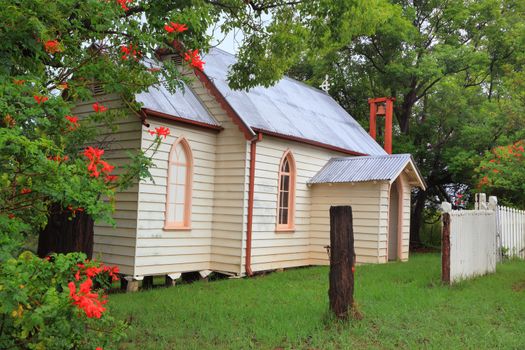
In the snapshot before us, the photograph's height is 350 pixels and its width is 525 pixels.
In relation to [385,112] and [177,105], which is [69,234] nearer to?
[177,105]

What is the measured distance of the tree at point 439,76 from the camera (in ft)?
75.2

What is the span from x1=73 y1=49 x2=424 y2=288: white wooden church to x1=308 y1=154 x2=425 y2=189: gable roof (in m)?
0.03

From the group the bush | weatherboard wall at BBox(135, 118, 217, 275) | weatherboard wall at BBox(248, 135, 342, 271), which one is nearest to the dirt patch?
weatherboard wall at BBox(248, 135, 342, 271)

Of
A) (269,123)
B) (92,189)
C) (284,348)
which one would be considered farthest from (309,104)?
(92,189)

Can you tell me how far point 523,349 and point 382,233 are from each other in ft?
29.8

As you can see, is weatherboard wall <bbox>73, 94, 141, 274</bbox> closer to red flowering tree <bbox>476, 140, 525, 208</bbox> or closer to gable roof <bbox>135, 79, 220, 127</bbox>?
gable roof <bbox>135, 79, 220, 127</bbox>

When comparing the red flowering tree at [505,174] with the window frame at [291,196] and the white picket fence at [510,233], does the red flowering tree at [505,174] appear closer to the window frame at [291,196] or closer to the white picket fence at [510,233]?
the white picket fence at [510,233]

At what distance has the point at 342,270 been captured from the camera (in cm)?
724

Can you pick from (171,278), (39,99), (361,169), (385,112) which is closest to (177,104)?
(171,278)

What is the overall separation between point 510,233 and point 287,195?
A: 681 centimetres

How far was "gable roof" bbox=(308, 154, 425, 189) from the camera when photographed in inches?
588

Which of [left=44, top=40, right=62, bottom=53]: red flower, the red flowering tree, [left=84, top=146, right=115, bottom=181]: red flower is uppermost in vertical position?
the red flowering tree

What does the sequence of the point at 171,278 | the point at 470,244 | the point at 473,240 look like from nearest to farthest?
the point at 470,244
the point at 473,240
the point at 171,278

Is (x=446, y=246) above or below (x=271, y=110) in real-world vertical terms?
below
